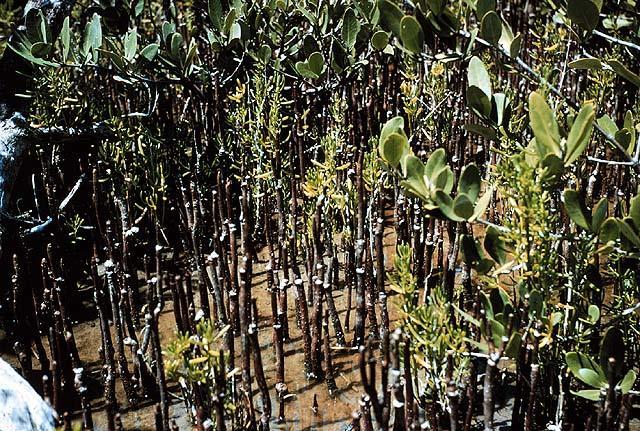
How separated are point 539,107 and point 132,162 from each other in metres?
1.85

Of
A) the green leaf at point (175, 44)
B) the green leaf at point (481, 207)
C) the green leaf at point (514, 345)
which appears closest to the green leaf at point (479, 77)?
the green leaf at point (481, 207)

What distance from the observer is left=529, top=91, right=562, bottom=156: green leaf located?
1.50m

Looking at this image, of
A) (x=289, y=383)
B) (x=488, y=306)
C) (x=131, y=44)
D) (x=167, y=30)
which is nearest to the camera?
(x=488, y=306)

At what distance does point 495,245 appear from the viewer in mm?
1657

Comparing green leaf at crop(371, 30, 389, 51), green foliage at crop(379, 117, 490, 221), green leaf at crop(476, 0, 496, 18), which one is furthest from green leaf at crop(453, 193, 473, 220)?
green leaf at crop(371, 30, 389, 51)

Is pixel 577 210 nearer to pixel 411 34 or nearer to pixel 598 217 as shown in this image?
pixel 598 217

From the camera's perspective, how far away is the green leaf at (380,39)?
2359mm

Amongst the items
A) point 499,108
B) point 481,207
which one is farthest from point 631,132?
point 481,207

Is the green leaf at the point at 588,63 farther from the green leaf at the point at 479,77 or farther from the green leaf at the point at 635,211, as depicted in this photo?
the green leaf at the point at 635,211

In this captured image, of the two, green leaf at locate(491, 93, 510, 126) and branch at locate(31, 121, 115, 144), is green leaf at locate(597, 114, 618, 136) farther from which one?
branch at locate(31, 121, 115, 144)

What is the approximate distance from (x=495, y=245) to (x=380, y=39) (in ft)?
3.23

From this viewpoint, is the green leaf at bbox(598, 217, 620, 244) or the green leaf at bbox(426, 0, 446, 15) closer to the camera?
the green leaf at bbox(598, 217, 620, 244)

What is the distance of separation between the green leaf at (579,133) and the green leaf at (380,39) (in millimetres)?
982

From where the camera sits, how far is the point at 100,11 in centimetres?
303
